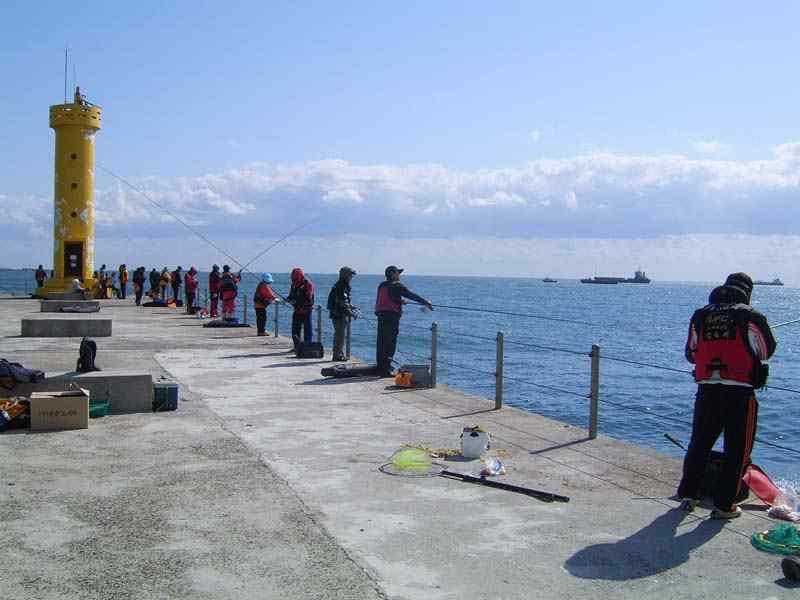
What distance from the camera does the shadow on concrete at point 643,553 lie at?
194 inches

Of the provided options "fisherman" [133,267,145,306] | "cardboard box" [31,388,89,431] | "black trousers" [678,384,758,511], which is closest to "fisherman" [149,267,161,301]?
"fisherman" [133,267,145,306]

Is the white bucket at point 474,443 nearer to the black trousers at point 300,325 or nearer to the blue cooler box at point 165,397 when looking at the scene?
the blue cooler box at point 165,397

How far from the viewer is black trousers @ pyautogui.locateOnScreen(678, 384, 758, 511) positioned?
19.6ft

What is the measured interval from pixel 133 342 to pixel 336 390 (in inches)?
314

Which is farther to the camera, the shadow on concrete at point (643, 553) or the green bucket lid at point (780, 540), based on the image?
the green bucket lid at point (780, 540)

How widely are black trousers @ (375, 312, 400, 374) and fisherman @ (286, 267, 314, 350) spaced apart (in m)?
3.13

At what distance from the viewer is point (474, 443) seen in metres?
7.67

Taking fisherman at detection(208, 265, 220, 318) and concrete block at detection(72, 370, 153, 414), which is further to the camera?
fisherman at detection(208, 265, 220, 318)

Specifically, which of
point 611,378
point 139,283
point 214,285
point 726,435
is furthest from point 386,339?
point 139,283

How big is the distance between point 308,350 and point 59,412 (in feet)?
21.8

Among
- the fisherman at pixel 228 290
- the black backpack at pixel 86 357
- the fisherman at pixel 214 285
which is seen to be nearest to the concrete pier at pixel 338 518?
the black backpack at pixel 86 357

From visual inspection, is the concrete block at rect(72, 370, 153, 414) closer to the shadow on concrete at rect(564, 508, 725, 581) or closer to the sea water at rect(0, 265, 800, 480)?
the sea water at rect(0, 265, 800, 480)

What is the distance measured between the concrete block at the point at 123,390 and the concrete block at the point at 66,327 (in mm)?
9631

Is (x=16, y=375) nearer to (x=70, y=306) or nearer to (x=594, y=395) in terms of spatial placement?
(x=594, y=395)
